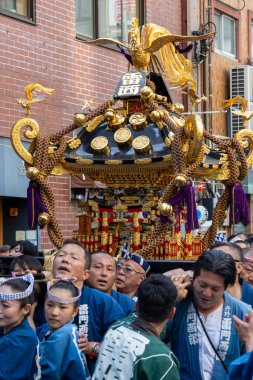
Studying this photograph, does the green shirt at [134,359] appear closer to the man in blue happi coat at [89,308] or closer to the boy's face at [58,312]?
the boy's face at [58,312]

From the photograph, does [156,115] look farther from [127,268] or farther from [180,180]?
[127,268]

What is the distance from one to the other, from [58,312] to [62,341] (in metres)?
0.24

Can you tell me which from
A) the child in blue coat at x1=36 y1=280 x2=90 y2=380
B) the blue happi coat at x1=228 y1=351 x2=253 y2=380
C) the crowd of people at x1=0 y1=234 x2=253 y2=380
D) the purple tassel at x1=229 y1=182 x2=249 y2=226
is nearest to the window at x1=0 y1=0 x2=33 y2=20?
the purple tassel at x1=229 y1=182 x2=249 y2=226

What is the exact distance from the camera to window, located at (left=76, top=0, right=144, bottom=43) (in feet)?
50.6

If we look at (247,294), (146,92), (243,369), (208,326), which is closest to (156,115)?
(146,92)

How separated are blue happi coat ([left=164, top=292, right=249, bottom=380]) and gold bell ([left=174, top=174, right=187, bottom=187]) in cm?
342

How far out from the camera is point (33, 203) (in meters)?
9.95

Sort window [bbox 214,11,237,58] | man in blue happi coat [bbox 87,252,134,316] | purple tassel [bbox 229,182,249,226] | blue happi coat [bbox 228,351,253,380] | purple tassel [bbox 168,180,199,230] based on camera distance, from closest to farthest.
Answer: blue happi coat [bbox 228,351,253,380] → man in blue happi coat [bbox 87,252,134,316] → purple tassel [bbox 168,180,199,230] → purple tassel [bbox 229,182,249,226] → window [bbox 214,11,237,58]

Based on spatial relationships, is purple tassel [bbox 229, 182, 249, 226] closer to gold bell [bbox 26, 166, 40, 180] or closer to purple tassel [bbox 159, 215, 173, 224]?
purple tassel [bbox 159, 215, 173, 224]

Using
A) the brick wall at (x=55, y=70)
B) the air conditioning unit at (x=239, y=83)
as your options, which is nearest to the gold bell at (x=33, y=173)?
the brick wall at (x=55, y=70)

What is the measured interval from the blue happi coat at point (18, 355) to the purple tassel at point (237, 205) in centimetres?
454

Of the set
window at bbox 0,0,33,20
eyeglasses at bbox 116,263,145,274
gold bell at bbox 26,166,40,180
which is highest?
window at bbox 0,0,33,20

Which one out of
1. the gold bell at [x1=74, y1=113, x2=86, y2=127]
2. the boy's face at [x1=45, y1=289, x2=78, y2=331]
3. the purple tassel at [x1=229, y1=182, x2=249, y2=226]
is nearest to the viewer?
the boy's face at [x1=45, y1=289, x2=78, y2=331]

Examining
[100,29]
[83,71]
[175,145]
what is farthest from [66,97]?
[175,145]
